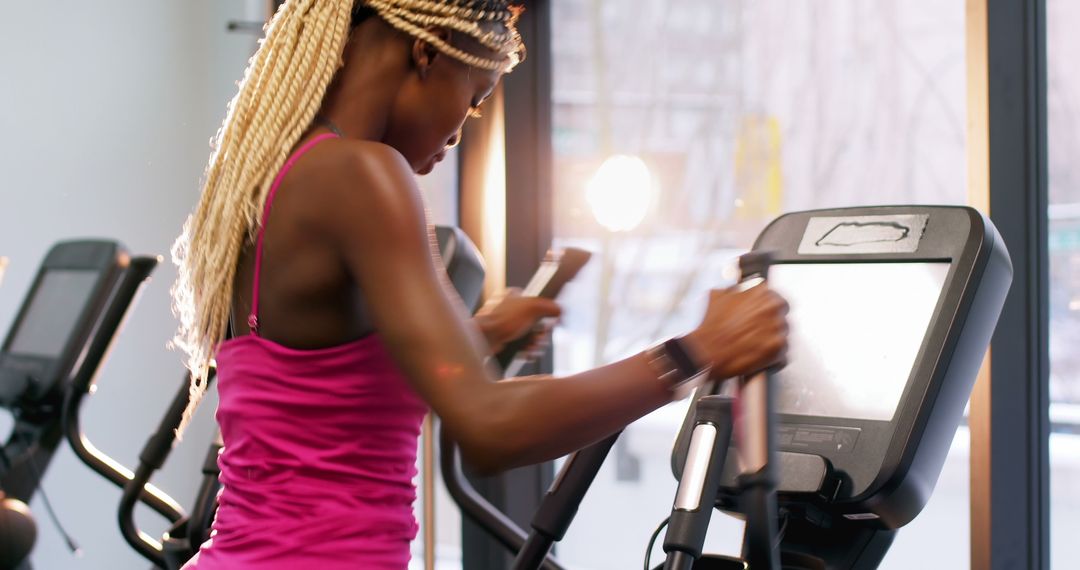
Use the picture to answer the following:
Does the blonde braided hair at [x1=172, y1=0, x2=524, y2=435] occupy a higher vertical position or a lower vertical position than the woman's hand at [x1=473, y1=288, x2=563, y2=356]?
higher

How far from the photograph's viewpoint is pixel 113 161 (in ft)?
13.1

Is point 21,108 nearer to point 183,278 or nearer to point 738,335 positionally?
point 183,278

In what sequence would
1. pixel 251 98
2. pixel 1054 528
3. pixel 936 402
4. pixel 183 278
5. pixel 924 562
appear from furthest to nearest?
1. pixel 924 562
2. pixel 1054 528
3. pixel 936 402
4. pixel 183 278
5. pixel 251 98

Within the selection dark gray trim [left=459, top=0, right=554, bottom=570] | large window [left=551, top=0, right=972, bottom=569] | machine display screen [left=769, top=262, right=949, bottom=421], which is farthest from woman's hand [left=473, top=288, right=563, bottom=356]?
dark gray trim [left=459, top=0, right=554, bottom=570]

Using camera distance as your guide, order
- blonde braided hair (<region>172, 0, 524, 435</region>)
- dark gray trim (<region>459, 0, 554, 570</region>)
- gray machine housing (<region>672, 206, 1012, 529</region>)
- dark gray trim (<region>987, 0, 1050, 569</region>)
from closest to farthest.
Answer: blonde braided hair (<region>172, 0, 524, 435</region>) < gray machine housing (<region>672, 206, 1012, 529</region>) < dark gray trim (<region>987, 0, 1050, 569</region>) < dark gray trim (<region>459, 0, 554, 570</region>)

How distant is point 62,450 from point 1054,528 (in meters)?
3.19

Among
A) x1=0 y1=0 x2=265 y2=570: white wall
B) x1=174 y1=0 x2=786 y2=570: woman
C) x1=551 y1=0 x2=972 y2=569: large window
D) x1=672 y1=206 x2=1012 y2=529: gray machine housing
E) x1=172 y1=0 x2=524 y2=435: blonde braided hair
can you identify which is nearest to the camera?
x1=174 y1=0 x2=786 y2=570: woman

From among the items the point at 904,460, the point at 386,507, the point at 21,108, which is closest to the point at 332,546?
the point at 386,507

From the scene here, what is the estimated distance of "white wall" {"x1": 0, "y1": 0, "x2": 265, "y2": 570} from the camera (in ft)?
12.1

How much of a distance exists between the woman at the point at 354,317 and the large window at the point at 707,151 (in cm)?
173

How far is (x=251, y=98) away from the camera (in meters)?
1.13

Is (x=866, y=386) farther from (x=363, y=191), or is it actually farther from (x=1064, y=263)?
(x=1064, y=263)

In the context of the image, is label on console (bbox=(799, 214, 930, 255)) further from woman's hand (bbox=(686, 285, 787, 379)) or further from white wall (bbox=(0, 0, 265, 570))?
white wall (bbox=(0, 0, 265, 570))

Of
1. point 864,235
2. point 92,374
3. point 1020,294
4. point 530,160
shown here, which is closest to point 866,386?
point 864,235
